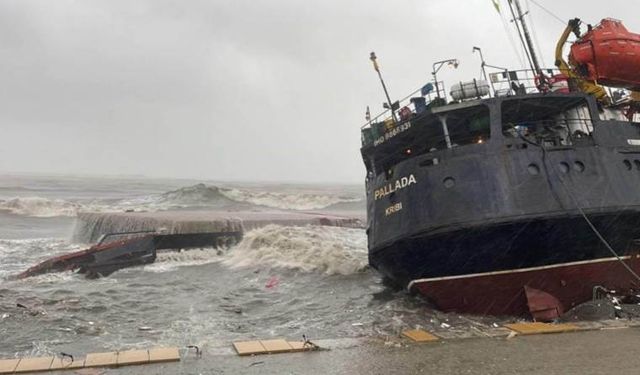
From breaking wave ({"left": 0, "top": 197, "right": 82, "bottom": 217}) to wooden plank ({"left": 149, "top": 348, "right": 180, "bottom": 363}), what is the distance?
51.7 m

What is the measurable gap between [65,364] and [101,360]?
463 mm

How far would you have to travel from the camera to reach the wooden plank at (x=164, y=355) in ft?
23.2

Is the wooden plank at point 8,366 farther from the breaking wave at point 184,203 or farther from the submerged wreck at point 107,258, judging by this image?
the breaking wave at point 184,203

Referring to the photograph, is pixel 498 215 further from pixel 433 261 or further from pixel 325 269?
pixel 325 269

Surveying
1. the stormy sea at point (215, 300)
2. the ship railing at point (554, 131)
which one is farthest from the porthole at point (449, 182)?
the stormy sea at point (215, 300)

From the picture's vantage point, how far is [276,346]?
7852mm

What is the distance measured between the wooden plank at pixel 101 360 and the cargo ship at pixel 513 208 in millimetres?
7005

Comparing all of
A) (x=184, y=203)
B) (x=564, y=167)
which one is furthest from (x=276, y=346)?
(x=184, y=203)

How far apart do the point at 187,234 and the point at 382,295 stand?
13.4 metres

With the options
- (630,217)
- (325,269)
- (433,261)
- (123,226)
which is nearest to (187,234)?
(123,226)

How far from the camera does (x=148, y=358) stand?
7.08 metres

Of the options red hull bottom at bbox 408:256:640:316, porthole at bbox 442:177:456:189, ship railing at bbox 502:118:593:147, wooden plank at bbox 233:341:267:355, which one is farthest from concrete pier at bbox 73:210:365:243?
wooden plank at bbox 233:341:267:355

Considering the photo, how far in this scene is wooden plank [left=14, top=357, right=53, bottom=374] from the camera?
659 centimetres

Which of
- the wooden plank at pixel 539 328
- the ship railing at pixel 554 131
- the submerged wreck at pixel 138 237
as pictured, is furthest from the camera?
the submerged wreck at pixel 138 237
